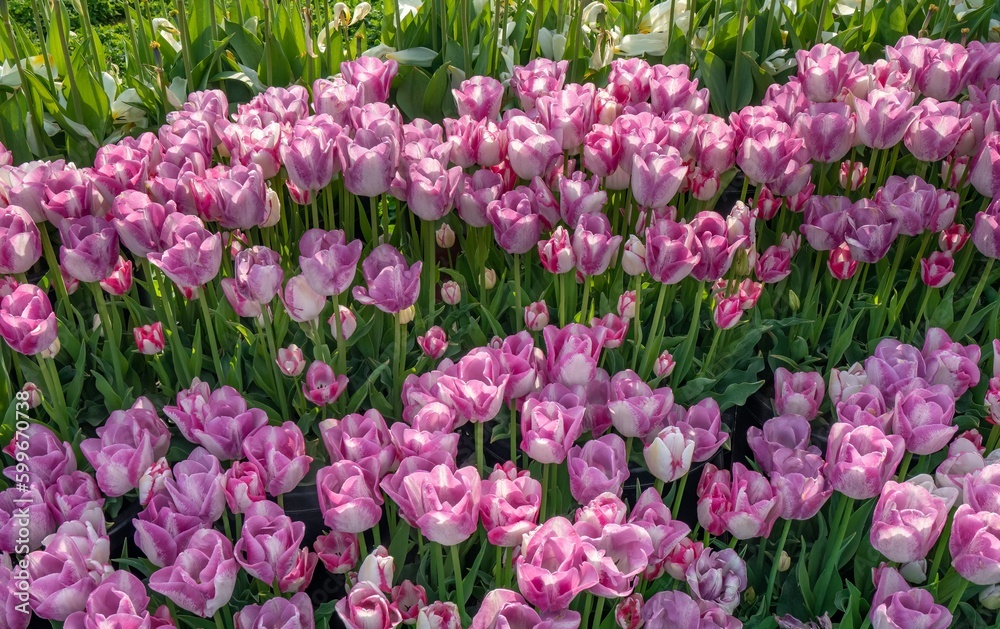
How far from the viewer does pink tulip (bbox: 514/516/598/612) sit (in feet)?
2.66

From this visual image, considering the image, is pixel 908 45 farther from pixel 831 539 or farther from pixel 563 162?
pixel 831 539

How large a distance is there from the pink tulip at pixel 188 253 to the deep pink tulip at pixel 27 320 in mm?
146

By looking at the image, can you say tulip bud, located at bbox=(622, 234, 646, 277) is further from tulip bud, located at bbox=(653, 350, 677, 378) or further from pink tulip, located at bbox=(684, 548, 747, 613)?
pink tulip, located at bbox=(684, 548, 747, 613)

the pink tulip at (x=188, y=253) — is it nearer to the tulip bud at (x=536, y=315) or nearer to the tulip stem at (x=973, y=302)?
the tulip bud at (x=536, y=315)

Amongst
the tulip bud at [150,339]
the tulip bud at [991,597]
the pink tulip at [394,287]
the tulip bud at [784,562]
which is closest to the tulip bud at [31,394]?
the tulip bud at [150,339]

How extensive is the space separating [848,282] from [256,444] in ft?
3.53

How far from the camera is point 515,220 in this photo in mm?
1253

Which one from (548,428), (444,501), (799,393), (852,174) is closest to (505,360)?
(548,428)

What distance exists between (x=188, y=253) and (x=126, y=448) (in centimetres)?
24

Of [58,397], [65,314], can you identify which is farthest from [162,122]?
[58,397]

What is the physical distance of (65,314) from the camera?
153cm

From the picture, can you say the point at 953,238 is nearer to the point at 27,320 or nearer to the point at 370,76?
the point at 370,76

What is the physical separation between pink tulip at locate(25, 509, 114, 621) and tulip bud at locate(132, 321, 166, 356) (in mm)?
401

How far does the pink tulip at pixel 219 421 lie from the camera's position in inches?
42.3
